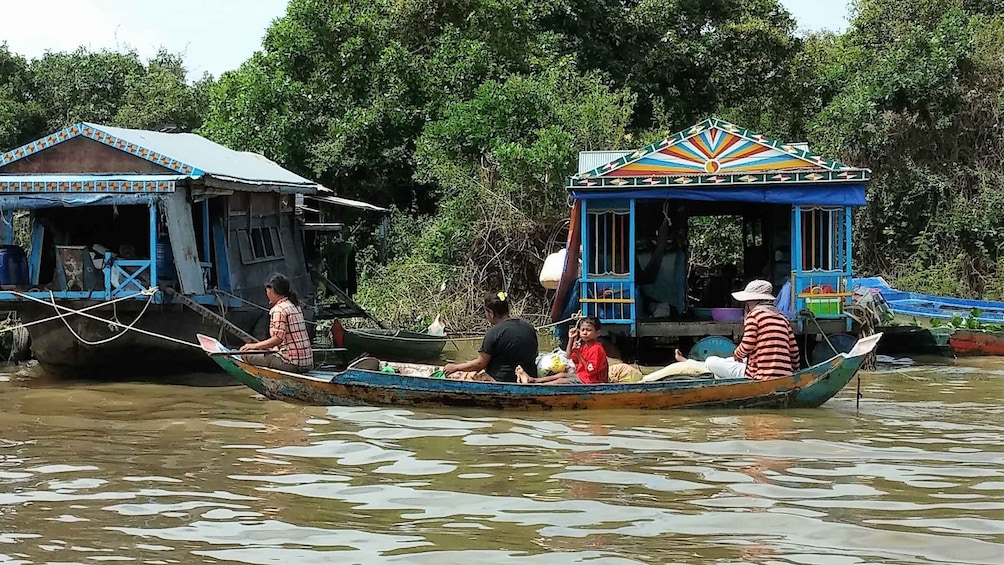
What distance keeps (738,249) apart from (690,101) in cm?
537

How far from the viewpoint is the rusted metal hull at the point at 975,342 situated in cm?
1677

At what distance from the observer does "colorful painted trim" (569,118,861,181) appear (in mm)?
13992

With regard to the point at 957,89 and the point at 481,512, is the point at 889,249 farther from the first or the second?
the point at 481,512

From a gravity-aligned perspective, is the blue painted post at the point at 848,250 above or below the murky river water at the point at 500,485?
above

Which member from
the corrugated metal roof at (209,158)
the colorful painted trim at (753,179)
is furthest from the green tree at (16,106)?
the colorful painted trim at (753,179)

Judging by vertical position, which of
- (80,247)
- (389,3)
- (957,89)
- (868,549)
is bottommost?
(868,549)

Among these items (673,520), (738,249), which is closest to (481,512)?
(673,520)

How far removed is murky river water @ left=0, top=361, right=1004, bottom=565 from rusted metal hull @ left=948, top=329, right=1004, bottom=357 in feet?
17.1

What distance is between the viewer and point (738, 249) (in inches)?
888

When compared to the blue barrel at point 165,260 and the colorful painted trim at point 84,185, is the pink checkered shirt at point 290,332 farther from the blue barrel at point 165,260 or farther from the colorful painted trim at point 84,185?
the blue barrel at point 165,260

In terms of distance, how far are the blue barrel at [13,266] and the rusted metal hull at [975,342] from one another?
12.7 meters

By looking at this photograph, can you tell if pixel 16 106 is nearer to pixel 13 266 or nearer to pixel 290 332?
pixel 13 266

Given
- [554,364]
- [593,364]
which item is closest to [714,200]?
[554,364]

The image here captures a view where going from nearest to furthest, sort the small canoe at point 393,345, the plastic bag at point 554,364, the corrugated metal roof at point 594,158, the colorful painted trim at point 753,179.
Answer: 1. the plastic bag at point 554,364
2. the colorful painted trim at point 753,179
3. the small canoe at point 393,345
4. the corrugated metal roof at point 594,158
